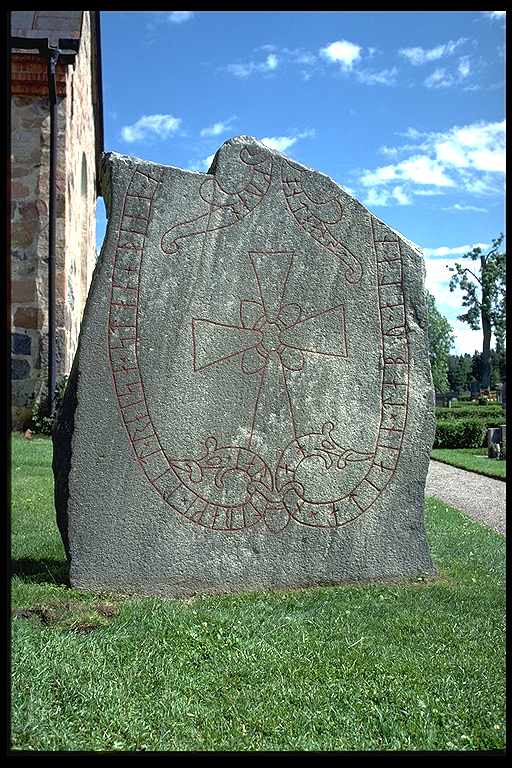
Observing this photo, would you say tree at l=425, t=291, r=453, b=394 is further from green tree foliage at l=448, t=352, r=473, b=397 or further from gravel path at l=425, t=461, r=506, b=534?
gravel path at l=425, t=461, r=506, b=534

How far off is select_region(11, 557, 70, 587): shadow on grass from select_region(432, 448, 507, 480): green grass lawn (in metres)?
7.90

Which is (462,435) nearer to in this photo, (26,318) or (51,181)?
(26,318)

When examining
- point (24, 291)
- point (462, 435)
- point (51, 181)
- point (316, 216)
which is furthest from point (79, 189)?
point (462, 435)

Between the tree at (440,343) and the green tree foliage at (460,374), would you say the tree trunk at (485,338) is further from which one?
the green tree foliage at (460,374)

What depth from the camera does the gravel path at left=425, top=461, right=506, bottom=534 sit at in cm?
799

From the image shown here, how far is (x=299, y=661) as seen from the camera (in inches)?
131

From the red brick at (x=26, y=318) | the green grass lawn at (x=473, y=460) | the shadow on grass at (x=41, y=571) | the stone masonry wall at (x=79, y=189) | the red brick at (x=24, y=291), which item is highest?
the stone masonry wall at (x=79, y=189)

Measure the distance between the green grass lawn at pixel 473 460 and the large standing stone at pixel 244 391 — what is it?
7.13 m

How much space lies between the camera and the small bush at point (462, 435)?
55.7ft

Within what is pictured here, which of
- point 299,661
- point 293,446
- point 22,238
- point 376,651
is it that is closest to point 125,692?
point 299,661

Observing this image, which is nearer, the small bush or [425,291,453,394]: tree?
the small bush

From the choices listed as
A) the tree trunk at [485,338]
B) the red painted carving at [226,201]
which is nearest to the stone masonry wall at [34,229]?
the red painted carving at [226,201]

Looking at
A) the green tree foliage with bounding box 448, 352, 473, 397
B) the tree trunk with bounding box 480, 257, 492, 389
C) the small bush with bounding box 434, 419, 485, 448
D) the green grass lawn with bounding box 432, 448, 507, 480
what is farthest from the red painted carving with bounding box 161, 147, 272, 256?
the green tree foliage with bounding box 448, 352, 473, 397

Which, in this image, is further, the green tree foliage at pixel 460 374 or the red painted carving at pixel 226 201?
the green tree foliage at pixel 460 374
